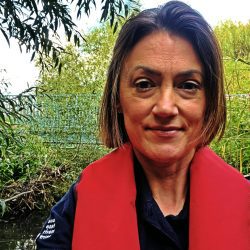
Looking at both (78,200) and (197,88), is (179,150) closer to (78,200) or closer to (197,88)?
(197,88)

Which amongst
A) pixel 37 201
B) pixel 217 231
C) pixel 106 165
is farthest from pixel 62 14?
pixel 37 201

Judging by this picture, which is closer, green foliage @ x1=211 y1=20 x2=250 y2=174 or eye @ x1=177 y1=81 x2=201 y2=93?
eye @ x1=177 y1=81 x2=201 y2=93

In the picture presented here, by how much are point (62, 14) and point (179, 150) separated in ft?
5.74

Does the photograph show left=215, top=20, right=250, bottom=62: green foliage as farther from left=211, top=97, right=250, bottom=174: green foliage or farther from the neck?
the neck

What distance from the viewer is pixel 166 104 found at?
835mm

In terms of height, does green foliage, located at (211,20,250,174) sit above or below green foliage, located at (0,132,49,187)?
above

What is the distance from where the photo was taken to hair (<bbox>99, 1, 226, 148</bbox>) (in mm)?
884

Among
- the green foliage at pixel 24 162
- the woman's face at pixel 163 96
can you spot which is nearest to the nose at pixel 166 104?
the woman's face at pixel 163 96

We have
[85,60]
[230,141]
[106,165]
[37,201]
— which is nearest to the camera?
[106,165]

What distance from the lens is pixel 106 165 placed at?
1015 mm

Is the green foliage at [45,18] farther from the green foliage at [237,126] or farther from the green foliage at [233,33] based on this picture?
the green foliage at [233,33]

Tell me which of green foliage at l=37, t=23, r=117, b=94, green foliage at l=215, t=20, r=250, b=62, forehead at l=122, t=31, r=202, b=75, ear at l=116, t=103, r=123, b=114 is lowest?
ear at l=116, t=103, r=123, b=114

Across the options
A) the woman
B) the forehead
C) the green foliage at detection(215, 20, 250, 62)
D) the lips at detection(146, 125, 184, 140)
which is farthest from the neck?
the green foliage at detection(215, 20, 250, 62)

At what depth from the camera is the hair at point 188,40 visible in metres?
0.88
